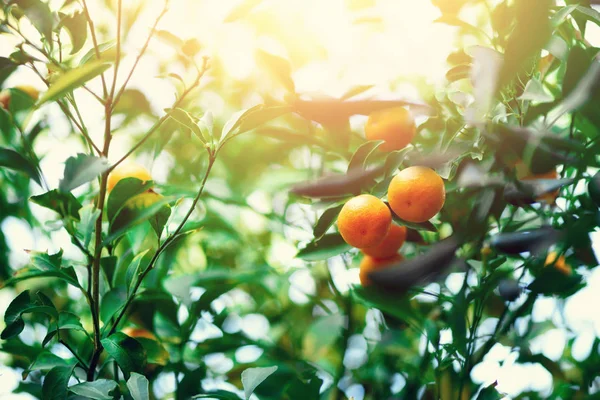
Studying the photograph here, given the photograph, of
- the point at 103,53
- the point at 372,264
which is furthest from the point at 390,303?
the point at 103,53

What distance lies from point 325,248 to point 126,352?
0.30 meters

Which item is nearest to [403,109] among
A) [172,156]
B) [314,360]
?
[314,360]

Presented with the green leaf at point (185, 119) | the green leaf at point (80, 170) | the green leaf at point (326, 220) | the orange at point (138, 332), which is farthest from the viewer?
the orange at point (138, 332)

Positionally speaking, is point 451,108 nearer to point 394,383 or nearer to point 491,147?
point 491,147

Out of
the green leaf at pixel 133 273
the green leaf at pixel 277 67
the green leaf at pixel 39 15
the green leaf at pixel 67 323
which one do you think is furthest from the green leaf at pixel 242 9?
the green leaf at pixel 67 323

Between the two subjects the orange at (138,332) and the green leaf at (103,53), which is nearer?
the green leaf at (103,53)

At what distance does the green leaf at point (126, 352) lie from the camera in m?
0.59

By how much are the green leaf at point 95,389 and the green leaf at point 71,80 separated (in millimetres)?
291

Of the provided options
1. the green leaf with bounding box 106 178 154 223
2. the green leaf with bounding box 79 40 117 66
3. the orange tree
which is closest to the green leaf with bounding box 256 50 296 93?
the orange tree

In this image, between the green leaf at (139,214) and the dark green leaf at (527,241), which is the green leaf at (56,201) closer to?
the green leaf at (139,214)

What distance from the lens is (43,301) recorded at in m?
0.62

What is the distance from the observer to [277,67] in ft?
2.90

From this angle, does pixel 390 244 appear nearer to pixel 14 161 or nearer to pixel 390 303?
pixel 390 303

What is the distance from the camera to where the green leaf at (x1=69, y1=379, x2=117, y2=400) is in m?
0.56
